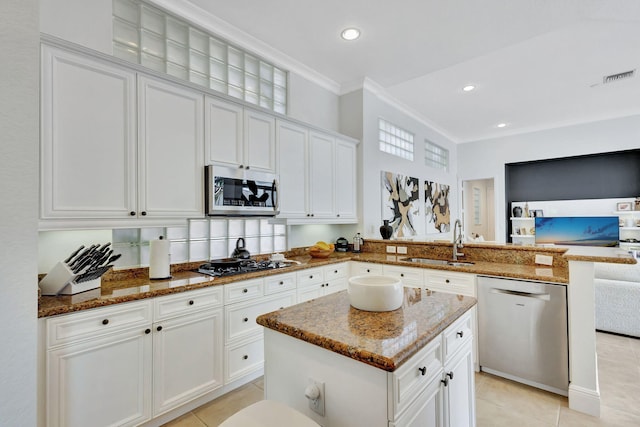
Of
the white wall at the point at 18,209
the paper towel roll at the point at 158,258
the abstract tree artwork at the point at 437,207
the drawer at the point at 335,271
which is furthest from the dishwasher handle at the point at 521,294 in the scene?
the abstract tree artwork at the point at 437,207

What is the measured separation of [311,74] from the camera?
12.4 feet

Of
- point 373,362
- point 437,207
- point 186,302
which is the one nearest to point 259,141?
point 186,302

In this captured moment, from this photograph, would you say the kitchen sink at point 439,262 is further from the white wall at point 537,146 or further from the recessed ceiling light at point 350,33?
the white wall at point 537,146

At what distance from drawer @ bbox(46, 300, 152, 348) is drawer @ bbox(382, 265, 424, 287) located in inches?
86.0

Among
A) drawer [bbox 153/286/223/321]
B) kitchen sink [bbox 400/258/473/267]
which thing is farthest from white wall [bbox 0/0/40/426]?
kitchen sink [bbox 400/258/473/267]

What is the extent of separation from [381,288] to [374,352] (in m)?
0.42

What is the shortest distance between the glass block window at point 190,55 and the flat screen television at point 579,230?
5954mm

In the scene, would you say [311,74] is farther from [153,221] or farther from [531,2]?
[153,221]

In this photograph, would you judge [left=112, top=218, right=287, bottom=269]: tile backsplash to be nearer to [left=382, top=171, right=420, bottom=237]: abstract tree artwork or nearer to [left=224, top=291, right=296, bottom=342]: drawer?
[left=224, top=291, right=296, bottom=342]: drawer

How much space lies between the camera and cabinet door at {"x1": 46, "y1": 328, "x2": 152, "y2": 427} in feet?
5.08

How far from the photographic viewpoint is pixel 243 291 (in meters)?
2.41

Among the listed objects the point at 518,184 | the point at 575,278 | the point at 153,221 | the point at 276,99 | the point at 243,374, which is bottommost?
the point at 243,374

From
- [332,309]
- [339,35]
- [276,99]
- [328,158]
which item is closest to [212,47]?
[276,99]

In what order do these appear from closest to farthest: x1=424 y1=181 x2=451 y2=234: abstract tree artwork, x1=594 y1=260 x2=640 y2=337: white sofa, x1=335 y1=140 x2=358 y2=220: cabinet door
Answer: x1=594 y1=260 x2=640 y2=337: white sofa < x1=335 y1=140 x2=358 y2=220: cabinet door < x1=424 y1=181 x2=451 y2=234: abstract tree artwork
